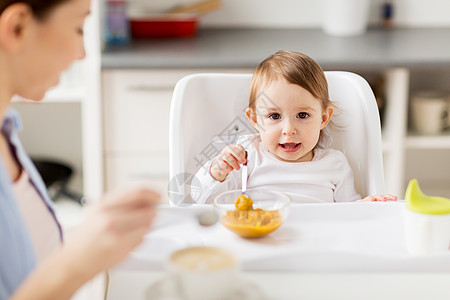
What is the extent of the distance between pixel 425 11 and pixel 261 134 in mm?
1660

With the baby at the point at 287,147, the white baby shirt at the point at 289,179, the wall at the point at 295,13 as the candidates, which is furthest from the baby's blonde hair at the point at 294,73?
the wall at the point at 295,13

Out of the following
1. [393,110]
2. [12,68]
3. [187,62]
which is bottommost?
[393,110]

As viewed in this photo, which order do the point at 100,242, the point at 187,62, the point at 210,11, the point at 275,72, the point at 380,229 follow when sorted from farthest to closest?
the point at 210,11 < the point at 187,62 < the point at 275,72 < the point at 380,229 < the point at 100,242

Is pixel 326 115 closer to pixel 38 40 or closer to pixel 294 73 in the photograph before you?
pixel 294 73

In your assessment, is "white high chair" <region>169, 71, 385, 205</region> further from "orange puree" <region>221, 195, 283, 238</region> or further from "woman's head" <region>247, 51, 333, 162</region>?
"orange puree" <region>221, 195, 283, 238</region>

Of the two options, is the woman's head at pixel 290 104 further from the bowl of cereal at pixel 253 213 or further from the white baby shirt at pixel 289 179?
the bowl of cereal at pixel 253 213

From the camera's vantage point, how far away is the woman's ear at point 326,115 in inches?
51.5

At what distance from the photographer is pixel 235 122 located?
1440 millimetres

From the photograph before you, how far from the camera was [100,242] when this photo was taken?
63cm

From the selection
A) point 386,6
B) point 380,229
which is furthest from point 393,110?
point 380,229

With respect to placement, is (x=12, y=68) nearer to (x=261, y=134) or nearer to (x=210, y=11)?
(x=261, y=134)

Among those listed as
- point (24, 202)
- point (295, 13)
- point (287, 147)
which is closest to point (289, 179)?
point (287, 147)

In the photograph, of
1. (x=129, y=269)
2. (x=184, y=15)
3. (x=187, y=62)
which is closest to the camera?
(x=129, y=269)

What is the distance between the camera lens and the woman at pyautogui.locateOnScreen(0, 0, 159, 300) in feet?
2.06
